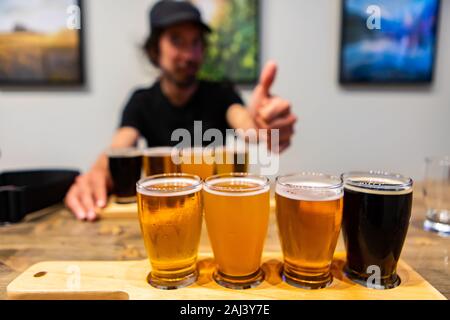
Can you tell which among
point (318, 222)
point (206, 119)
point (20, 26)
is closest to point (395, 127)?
point (206, 119)

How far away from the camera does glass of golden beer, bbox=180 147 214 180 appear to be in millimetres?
968

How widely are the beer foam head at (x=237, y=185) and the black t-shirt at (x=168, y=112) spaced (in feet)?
4.45

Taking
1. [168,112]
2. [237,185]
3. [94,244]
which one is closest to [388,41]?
[168,112]

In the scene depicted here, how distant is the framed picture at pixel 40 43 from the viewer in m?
2.47

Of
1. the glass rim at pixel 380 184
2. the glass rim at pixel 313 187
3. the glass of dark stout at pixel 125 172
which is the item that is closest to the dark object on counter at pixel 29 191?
the glass of dark stout at pixel 125 172

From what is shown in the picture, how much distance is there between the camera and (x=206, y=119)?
2.07 meters

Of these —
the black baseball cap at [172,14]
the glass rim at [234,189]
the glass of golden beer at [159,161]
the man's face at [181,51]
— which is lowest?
the glass of golden beer at [159,161]

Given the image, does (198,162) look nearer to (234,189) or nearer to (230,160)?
(230,160)

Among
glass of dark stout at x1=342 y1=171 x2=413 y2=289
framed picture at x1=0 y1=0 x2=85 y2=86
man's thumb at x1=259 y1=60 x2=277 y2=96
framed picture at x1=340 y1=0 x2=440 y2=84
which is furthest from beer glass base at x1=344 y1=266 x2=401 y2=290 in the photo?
framed picture at x1=0 y1=0 x2=85 y2=86

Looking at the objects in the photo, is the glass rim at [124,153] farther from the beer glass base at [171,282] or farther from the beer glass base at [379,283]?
the beer glass base at [379,283]

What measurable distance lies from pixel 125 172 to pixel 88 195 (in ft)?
0.44
